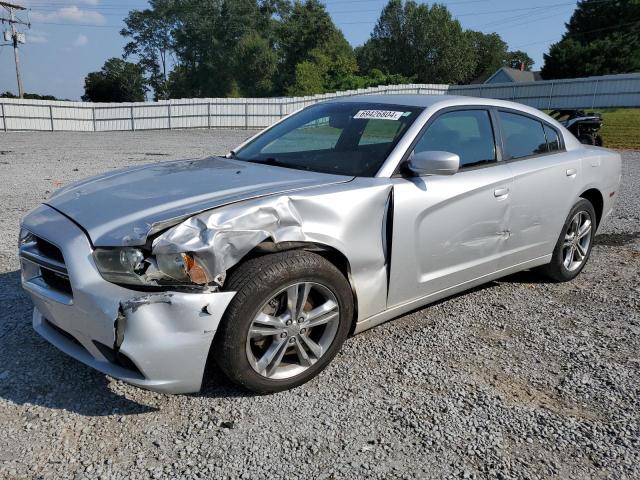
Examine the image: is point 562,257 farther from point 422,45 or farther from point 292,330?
point 422,45

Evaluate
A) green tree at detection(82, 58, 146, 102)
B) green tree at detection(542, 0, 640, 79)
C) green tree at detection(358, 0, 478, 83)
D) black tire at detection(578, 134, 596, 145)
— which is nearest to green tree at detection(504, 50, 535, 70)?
green tree at detection(358, 0, 478, 83)

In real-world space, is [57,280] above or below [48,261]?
below

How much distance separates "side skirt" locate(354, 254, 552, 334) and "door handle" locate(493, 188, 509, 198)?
598 mm

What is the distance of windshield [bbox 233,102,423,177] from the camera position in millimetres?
3463

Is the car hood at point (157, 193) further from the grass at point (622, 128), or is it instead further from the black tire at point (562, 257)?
the grass at point (622, 128)

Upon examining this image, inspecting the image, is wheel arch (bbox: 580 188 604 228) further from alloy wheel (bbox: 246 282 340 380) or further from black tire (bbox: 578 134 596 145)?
black tire (bbox: 578 134 596 145)

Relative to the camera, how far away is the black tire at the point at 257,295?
2574mm

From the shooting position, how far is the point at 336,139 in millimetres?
4004

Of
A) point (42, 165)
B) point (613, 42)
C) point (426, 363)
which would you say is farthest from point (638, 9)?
point (426, 363)

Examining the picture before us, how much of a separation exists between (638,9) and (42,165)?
64303mm

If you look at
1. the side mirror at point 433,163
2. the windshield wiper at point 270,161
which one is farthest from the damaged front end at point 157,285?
the windshield wiper at point 270,161

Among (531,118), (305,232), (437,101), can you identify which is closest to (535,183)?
(531,118)

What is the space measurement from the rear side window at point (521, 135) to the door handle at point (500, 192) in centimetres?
35

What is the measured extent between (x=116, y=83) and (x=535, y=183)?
68689 millimetres
